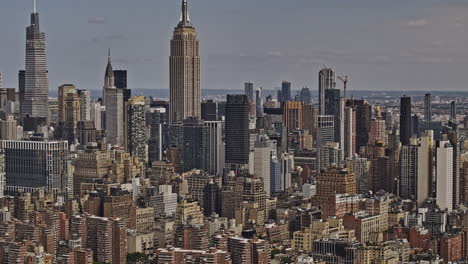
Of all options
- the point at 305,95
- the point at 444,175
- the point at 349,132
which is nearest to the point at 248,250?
the point at 444,175

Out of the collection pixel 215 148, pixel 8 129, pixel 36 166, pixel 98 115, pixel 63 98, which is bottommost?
pixel 36 166

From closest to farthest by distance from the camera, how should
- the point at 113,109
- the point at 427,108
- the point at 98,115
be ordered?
the point at 427,108
the point at 113,109
the point at 98,115

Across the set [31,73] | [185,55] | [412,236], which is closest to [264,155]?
[412,236]

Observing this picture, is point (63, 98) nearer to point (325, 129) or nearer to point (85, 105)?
point (85, 105)

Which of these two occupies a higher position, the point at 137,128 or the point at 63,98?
the point at 63,98

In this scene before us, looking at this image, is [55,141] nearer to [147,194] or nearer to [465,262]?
[147,194]

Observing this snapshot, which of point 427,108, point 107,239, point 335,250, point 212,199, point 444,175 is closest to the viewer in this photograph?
point 335,250

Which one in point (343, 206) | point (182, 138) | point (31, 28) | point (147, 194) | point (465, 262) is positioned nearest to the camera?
point (465, 262)

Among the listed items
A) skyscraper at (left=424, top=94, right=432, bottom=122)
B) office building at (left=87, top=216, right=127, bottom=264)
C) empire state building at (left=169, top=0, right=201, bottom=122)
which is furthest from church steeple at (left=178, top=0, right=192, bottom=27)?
office building at (left=87, top=216, right=127, bottom=264)
